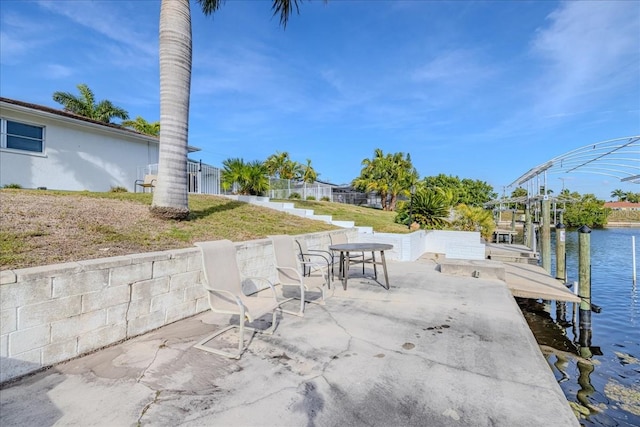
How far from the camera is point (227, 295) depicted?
11.3 feet

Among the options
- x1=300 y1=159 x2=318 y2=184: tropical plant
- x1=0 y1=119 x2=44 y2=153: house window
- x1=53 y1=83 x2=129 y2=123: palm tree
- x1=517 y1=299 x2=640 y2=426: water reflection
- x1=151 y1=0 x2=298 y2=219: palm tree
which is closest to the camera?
x1=517 y1=299 x2=640 y2=426: water reflection

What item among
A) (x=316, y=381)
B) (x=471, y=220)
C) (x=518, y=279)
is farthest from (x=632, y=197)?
(x=316, y=381)

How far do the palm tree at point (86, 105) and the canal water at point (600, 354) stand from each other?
29.5m

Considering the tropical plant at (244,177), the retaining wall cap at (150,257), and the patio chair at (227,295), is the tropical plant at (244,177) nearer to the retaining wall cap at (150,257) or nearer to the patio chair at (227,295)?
the retaining wall cap at (150,257)

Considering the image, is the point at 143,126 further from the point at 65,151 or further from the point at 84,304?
the point at 84,304

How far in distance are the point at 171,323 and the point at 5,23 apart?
13982 millimetres

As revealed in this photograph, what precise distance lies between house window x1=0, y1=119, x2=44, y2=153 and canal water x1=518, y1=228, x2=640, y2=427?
17.1 m

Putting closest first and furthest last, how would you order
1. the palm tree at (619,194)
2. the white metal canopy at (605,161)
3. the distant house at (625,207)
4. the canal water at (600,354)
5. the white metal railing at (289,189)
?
the canal water at (600,354) < the white metal canopy at (605,161) < the white metal railing at (289,189) < the distant house at (625,207) < the palm tree at (619,194)

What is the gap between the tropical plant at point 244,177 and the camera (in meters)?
13.5

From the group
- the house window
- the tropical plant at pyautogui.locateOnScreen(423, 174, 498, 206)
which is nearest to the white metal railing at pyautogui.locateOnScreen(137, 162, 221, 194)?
the house window

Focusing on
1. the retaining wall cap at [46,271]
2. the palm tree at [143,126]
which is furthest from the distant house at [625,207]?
the retaining wall cap at [46,271]

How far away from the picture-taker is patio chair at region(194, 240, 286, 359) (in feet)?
10.5

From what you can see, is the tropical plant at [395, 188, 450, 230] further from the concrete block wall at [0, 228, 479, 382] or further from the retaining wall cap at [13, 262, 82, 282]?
the retaining wall cap at [13, 262, 82, 282]

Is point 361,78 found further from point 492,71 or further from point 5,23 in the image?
point 5,23
